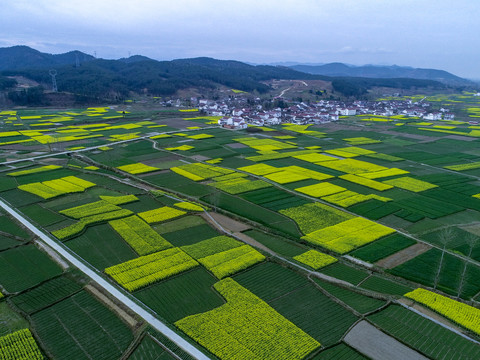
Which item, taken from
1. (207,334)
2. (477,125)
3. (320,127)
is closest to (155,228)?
(207,334)

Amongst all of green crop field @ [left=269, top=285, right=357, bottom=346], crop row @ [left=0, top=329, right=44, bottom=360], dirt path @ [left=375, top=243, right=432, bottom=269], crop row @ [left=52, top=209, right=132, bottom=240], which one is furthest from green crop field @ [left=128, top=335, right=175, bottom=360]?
dirt path @ [left=375, top=243, right=432, bottom=269]

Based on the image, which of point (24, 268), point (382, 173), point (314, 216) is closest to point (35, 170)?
point (24, 268)

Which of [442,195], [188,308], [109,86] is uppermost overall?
[109,86]

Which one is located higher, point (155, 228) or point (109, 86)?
point (109, 86)

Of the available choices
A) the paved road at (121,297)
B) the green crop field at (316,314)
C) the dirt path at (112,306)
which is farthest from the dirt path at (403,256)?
the dirt path at (112,306)

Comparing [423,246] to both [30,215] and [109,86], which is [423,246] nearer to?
[30,215]

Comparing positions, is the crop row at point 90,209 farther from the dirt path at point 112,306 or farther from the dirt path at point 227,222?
the dirt path at point 112,306

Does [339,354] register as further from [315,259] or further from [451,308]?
[315,259]
